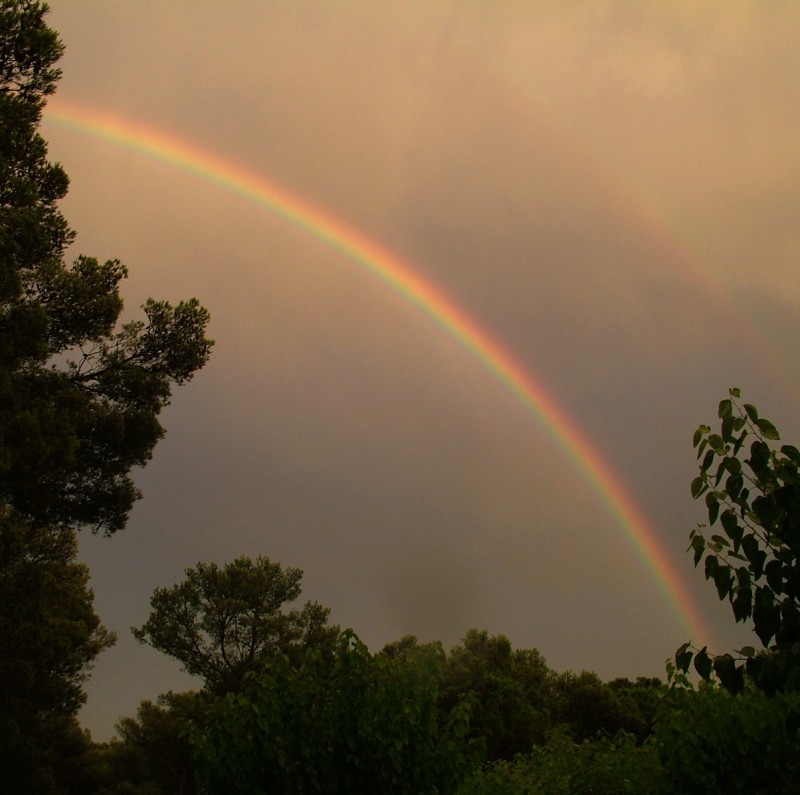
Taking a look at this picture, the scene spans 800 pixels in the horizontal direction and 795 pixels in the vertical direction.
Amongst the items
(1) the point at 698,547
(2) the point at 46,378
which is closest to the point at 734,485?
(1) the point at 698,547

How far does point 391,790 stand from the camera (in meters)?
9.38

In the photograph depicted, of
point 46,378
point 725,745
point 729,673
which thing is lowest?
point 729,673

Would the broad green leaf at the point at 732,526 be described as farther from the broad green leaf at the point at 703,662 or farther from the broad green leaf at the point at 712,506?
the broad green leaf at the point at 703,662

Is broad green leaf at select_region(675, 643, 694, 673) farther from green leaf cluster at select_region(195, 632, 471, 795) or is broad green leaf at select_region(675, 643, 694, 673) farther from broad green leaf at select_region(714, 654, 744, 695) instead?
green leaf cluster at select_region(195, 632, 471, 795)

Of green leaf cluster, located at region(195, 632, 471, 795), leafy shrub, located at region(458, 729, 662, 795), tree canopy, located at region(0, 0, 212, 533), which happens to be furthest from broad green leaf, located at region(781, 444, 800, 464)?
tree canopy, located at region(0, 0, 212, 533)

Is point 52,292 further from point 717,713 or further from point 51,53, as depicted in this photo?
point 717,713

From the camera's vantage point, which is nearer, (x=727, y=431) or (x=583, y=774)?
(x=727, y=431)

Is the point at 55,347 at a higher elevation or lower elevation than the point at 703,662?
higher

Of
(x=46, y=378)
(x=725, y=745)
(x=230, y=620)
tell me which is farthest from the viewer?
(x=230, y=620)

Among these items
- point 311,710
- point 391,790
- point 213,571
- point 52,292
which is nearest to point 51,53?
point 52,292

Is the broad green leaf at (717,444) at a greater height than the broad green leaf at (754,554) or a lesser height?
greater

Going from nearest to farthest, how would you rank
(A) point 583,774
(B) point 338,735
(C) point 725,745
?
(B) point 338,735, (C) point 725,745, (A) point 583,774

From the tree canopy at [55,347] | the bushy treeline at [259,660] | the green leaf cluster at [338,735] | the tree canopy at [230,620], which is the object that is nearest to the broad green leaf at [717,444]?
the bushy treeline at [259,660]

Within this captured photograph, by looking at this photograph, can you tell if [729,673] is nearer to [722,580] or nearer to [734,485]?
[722,580]
